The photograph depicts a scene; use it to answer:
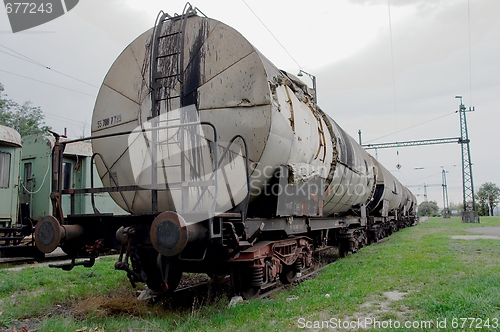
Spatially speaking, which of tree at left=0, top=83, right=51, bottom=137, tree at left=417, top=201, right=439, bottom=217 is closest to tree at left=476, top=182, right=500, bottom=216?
tree at left=417, top=201, right=439, bottom=217

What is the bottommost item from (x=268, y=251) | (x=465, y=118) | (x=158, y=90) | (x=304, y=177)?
→ (x=268, y=251)

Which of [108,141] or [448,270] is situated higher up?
[108,141]

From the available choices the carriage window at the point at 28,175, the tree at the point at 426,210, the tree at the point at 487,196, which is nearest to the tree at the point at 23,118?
the carriage window at the point at 28,175

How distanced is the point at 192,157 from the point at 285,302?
94.3 inches

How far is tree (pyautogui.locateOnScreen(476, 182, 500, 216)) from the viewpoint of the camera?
75.1 m

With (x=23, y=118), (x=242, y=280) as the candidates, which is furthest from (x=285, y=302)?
(x=23, y=118)

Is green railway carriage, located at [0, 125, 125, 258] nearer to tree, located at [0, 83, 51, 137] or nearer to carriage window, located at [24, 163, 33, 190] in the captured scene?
carriage window, located at [24, 163, 33, 190]

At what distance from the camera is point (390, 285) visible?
6508 millimetres

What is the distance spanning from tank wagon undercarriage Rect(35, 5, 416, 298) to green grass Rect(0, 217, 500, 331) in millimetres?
540

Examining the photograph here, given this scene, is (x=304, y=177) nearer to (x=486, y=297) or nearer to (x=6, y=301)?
(x=486, y=297)

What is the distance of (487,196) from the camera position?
263ft

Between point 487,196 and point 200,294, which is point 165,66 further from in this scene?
point 487,196

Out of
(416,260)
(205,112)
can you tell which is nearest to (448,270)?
(416,260)

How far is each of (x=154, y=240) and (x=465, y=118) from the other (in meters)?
38.3
